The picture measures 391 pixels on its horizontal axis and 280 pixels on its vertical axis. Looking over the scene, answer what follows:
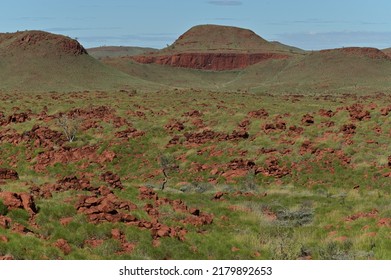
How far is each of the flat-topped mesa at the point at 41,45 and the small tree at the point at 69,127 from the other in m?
82.8

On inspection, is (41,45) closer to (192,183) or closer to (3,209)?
(192,183)

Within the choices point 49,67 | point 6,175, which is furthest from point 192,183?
point 49,67

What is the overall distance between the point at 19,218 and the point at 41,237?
1720 millimetres

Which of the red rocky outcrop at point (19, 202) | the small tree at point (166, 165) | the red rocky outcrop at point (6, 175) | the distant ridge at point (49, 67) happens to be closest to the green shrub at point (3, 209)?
the red rocky outcrop at point (19, 202)

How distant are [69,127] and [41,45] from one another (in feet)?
295

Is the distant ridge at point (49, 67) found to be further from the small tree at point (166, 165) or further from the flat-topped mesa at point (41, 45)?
the small tree at point (166, 165)

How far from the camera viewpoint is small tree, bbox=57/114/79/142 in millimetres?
42500

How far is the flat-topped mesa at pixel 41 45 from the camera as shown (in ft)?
407

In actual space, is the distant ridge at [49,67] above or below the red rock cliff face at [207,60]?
below

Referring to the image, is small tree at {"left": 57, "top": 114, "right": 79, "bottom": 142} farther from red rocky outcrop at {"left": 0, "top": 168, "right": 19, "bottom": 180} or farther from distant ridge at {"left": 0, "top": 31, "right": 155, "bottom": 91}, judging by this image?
distant ridge at {"left": 0, "top": 31, "right": 155, "bottom": 91}

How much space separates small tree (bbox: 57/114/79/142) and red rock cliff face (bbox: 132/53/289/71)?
137 metres

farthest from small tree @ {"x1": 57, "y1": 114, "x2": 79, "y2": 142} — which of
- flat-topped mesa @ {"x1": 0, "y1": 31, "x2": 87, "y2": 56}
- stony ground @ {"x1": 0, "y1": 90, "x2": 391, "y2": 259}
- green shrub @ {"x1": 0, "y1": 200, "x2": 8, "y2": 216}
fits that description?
flat-topped mesa @ {"x1": 0, "y1": 31, "x2": 87, "y2": 56}
